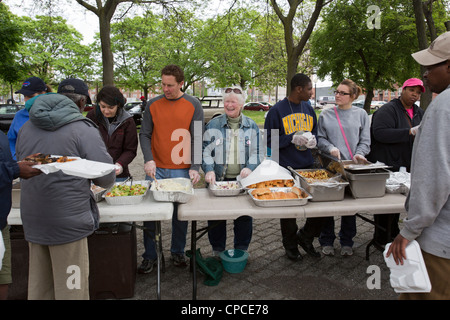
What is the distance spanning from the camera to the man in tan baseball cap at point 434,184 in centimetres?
161

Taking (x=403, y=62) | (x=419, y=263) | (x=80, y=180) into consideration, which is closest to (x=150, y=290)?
(x=80, y=180)

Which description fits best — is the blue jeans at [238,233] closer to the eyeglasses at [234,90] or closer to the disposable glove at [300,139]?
the disposable glove at [300,139]

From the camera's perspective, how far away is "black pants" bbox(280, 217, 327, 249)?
12.2 ft

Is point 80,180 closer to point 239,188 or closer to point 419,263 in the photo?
point 239,188

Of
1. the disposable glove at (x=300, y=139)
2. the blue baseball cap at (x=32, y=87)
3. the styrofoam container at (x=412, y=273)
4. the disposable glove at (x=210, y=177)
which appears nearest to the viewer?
the styrofoam container at (x=412, y=273)

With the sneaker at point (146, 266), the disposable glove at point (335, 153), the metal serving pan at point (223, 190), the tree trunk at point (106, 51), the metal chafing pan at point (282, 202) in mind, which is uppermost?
the tree trunk at point (106, 51)

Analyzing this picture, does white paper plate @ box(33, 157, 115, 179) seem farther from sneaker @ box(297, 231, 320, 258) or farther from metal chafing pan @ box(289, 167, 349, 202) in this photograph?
sneaker @ box(297, 231, 320, 258)

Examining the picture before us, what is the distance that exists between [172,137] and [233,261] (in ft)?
4.58

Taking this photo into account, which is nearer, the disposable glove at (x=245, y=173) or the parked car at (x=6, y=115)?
the disposable glove at (x=245, y=173)

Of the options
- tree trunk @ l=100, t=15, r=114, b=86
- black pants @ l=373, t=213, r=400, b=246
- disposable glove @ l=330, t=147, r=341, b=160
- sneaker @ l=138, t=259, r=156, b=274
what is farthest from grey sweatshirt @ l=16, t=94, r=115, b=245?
tree trunk @ l=100, t=15, r=114, b=86

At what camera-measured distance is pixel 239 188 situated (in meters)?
3.22

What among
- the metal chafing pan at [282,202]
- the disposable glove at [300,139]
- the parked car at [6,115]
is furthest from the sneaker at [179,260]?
the parked car at [6,115]

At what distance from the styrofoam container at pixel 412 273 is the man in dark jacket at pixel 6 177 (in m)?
2.04

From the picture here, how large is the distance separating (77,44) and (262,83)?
16.0m
